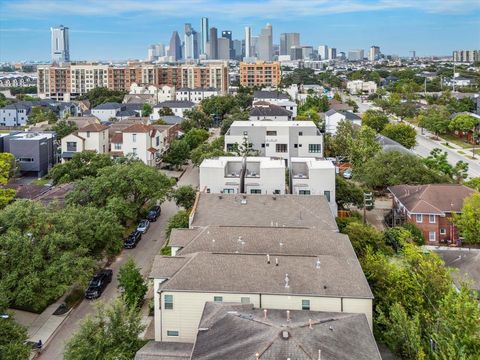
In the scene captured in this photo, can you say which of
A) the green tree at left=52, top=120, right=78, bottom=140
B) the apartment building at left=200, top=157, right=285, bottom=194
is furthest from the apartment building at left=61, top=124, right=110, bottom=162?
the apartment building at left=200, top=157, right=285, bottom=194

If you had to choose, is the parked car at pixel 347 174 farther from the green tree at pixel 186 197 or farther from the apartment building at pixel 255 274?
the apartment building at pixel 255 274

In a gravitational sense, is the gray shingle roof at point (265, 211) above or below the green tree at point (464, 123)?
below

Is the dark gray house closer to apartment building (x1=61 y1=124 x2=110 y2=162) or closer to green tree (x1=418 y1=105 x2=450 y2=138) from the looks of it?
apartment building (x1=61 y1=124 x2=110 y2=162)

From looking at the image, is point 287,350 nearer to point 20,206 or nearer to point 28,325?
point 28,325

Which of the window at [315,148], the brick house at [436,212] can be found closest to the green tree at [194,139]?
the window at [315,148]

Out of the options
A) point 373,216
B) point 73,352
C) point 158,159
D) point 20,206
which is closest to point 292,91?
point 158,159
